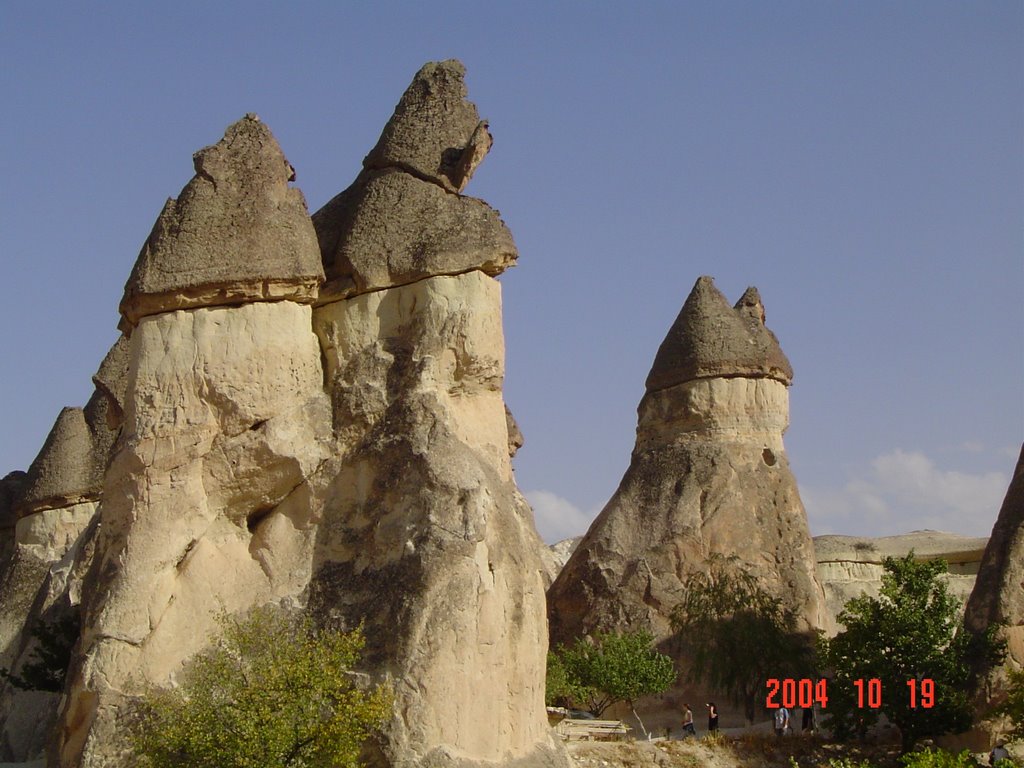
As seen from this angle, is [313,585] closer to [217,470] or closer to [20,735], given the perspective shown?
[217,470]

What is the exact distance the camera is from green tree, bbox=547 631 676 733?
2462cm

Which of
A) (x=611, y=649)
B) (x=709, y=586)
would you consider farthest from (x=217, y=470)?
(x=709, y=586)

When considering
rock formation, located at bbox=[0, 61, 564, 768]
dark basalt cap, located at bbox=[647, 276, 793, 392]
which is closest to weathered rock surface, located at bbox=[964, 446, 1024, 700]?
dark basalt cap, located at bbox=[647, 276, 793, 392]

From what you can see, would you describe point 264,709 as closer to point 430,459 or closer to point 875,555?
point 430,459

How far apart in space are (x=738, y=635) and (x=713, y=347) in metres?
5.65

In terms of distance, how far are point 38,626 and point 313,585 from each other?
7709 millimetres

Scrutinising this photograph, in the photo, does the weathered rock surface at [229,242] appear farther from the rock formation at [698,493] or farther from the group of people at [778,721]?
the rock formation at [698,493]

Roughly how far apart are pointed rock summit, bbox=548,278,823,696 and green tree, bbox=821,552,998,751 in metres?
3.43

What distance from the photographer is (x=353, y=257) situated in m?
19.0

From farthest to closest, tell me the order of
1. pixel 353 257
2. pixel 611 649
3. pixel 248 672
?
pixel 611 649, pixel 353 257, pixel 248 672

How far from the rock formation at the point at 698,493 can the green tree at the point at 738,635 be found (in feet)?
1.17
